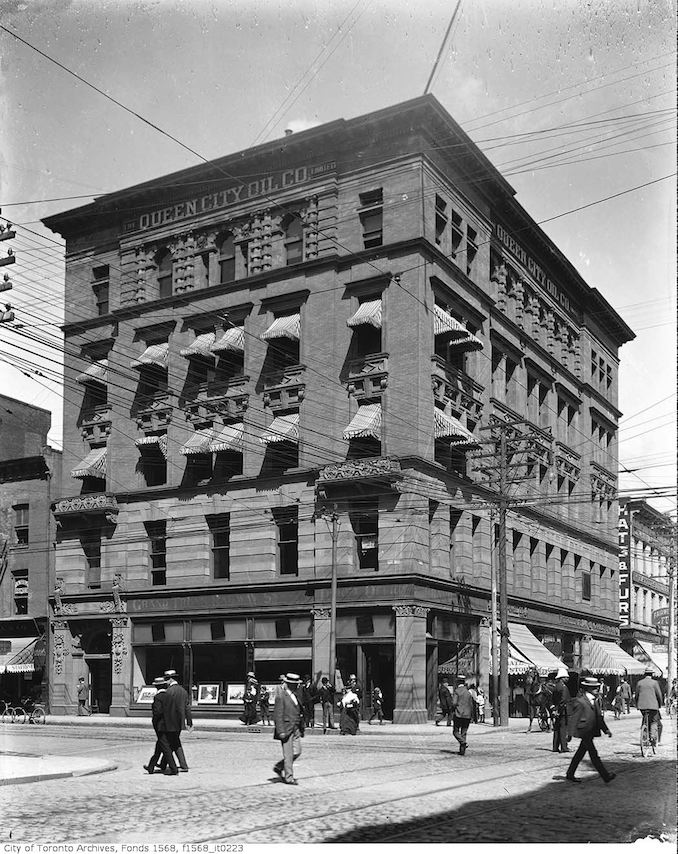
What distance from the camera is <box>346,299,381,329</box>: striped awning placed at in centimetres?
3916

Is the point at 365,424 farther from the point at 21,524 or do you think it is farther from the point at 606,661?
the point at 606,661

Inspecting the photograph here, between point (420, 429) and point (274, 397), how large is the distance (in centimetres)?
677

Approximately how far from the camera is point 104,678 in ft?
152

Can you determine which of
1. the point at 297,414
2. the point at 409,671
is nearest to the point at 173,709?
the point at 409,671

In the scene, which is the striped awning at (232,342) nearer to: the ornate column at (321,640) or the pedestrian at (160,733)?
the ornate column at (321,640)

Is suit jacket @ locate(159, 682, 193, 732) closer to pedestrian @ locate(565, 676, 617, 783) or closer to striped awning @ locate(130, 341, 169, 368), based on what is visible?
pedestrian @ locate(565, 676, 617, 783)

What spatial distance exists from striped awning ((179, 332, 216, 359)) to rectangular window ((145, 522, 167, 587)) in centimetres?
761

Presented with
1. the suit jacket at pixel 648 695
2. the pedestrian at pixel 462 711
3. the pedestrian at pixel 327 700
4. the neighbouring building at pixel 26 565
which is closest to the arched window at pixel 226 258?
the neighbouring building at pixel 26 565

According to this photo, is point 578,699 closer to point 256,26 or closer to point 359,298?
point 256,26

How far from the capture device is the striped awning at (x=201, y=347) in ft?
140

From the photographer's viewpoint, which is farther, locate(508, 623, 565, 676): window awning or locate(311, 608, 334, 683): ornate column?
locate(508, 623, 565, 676): window awning

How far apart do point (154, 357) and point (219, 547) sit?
8613mm

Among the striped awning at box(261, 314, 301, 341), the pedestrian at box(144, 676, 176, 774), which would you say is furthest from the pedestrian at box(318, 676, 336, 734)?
the pedestrian at box(144, 676, 176, 774)

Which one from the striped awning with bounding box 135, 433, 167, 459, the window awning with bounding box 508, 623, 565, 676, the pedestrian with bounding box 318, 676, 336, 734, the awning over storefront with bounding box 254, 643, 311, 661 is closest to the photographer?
the pedestrian with bounding box 318, 676, 336, 734
